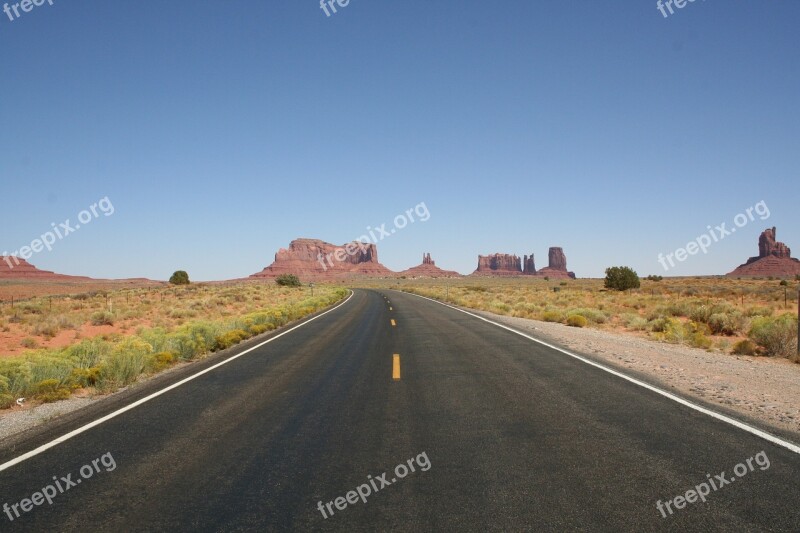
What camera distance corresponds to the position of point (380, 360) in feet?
35.5

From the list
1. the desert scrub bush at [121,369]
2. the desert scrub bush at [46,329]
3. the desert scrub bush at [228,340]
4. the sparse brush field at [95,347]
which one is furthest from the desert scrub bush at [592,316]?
the desert scrub bush at [46,329]

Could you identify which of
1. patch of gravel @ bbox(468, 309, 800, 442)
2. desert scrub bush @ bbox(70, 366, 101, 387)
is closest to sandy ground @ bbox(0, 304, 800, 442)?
patch of gravel @ bbox(468, 309, 800, 442)

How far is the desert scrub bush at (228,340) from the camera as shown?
1382 centimetres

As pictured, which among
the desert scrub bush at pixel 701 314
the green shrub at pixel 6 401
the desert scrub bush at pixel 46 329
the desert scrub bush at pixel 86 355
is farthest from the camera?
the desert scrub bush at pixel 46 329

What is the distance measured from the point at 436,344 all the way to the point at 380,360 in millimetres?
2950

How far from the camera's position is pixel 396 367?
9.88m

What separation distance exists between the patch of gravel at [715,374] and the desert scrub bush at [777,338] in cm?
57

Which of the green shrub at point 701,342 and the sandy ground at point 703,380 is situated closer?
the sandy ground at point 703,380

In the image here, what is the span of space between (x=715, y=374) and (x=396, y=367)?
6.40m

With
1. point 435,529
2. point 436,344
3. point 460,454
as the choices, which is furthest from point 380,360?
point 435,529

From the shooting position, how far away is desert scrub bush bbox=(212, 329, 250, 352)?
13820 mm

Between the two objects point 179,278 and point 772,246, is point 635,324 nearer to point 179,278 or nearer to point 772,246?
point 179,278

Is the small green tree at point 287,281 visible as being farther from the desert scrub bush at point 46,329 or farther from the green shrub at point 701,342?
the green shrub at point 701,342

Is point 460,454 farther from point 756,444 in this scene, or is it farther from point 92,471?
point 92,471
